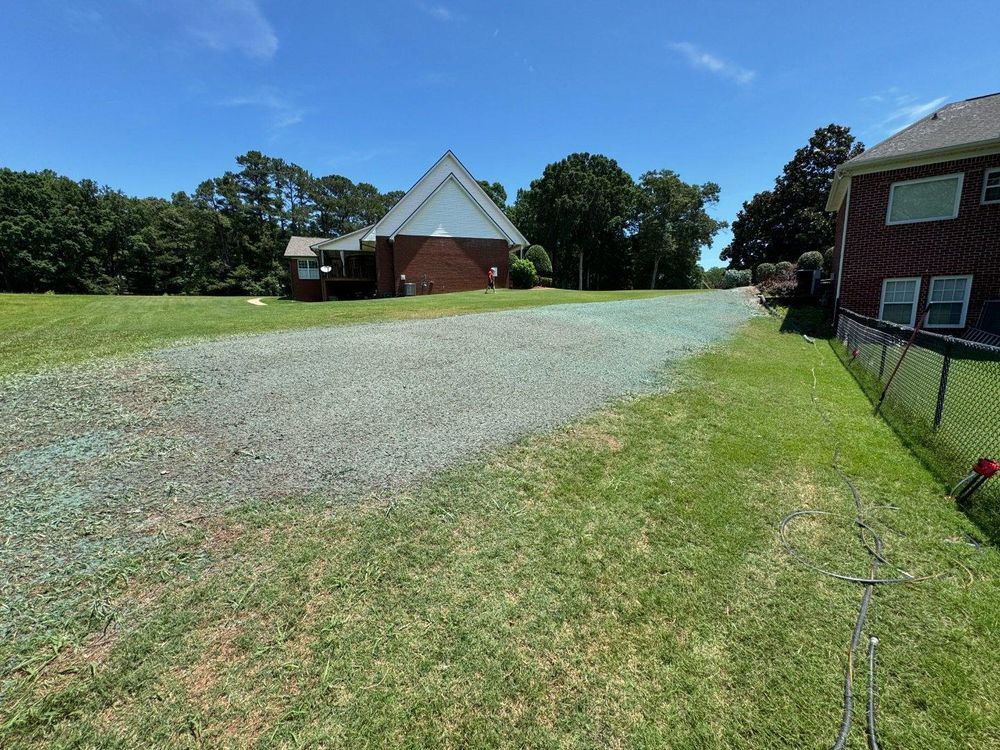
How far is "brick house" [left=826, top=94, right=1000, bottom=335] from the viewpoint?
12492 millimetres

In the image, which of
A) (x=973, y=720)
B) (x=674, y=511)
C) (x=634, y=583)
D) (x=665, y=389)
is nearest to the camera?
(x=973, y=720)

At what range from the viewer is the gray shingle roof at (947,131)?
496 inches

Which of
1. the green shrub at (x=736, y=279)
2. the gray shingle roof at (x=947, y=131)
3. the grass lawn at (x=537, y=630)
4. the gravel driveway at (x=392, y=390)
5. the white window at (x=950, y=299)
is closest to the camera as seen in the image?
the grass lawn at (x=537, y=630)

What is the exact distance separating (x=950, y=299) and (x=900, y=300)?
1.12 meters

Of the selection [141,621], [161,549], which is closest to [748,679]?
[141,621]

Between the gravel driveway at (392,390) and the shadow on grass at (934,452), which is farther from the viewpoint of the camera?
the gravel driveway at (392,390)

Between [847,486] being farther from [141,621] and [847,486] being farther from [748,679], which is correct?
[141,621]

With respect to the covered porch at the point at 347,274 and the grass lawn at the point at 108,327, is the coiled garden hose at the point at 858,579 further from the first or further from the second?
the covered porch at the point at 347,274

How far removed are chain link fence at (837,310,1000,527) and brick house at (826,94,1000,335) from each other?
15.2 feet

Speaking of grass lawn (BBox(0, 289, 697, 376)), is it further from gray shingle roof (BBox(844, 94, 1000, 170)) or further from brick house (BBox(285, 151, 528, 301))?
gray shingle roof (BBox(844, 94, 1000, 170))

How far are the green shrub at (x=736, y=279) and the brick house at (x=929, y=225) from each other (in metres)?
14.9

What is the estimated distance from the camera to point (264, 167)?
166 ft

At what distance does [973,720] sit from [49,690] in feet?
14.7

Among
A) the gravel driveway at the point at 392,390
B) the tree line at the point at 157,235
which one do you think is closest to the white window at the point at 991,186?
the gravel driveway at the point at 392,390
